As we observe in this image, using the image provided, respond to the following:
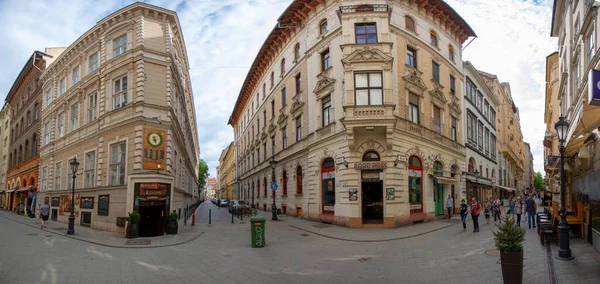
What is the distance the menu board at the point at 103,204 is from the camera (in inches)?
749

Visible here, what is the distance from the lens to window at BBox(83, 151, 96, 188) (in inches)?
837

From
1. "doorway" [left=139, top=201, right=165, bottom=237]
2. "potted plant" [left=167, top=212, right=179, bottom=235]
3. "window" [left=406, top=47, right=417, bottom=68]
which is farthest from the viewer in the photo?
"window" [left=406, top=47, right=417, bottom=68]

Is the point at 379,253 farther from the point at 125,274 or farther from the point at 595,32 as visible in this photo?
the point at 595,32

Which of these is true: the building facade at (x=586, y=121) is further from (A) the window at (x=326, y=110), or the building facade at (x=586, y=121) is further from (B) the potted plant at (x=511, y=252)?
(A) the window at (x=326, y=110)

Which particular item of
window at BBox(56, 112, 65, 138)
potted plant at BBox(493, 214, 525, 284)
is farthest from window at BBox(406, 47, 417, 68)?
→ window at BBox(56, 112, 65, 138)

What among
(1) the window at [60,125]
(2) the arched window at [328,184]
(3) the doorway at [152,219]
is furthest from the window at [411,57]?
(1) the window at [60,125]

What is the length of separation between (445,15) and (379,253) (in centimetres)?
2071

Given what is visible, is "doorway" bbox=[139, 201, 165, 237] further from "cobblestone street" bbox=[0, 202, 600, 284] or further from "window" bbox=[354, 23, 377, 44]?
"window" bbox=[354, 23, 377, 44]

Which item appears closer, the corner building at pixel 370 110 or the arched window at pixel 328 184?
the corner building at pixel 370 110

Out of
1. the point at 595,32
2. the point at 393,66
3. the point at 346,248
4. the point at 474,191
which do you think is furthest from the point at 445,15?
the point at 346,248

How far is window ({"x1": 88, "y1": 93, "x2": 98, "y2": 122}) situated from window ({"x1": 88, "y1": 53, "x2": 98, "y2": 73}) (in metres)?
1.69

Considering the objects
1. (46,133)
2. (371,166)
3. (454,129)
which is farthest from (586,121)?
(46,133)

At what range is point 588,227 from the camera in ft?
41.7

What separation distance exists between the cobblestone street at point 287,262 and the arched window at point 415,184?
18.9 ft
